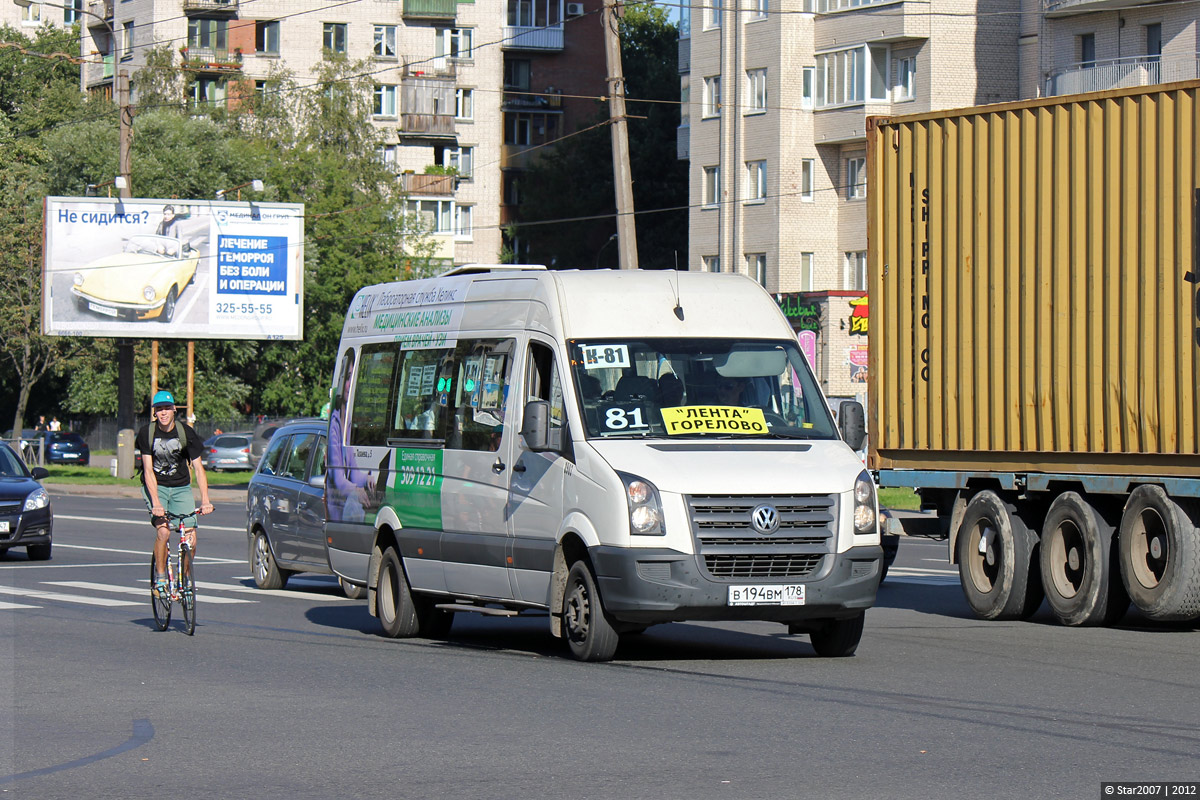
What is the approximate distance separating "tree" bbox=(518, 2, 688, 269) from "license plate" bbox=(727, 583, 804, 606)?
65.1m

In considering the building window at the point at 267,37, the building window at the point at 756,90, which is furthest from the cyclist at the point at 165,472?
the building window at the point at 267,37

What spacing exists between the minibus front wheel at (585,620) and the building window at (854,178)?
46.5 m

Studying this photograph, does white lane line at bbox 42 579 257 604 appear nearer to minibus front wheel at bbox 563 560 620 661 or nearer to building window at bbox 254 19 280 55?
minibus front wheel at bbox 563 560 620 661

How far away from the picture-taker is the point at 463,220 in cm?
8781

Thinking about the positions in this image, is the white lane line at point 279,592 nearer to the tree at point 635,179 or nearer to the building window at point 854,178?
the building window at point 854,178

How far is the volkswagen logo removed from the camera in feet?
38.7

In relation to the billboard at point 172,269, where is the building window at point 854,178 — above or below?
above

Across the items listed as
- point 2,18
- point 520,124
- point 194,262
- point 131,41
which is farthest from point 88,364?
point 2,18

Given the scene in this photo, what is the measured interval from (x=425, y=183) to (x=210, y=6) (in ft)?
38.7

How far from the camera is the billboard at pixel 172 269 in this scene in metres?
49.3

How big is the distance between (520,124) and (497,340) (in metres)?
76.6

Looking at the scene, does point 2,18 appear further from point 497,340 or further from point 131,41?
point 497,340

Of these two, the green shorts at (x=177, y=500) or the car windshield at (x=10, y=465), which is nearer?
the green shorts at (x=177, y=500)

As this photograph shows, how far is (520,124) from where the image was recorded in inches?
3506
